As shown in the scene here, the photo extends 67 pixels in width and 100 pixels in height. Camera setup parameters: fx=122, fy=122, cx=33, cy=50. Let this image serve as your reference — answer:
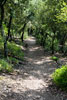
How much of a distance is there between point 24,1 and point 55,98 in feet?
28.2

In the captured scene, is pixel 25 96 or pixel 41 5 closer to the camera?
pixel 25 96

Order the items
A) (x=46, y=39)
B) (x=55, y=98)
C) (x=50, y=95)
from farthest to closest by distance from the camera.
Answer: (x=46, y=39) < (x=50, y=95) < (x=55, y=98)

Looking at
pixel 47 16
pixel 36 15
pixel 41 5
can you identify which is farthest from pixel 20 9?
pixel 36 15

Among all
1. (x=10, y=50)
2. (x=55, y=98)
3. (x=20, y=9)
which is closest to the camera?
(x=55, y=98)

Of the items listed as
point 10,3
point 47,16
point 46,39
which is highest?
point 10,3

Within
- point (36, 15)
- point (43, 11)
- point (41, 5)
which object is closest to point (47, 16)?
point (43, 11)

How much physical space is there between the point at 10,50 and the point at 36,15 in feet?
40.3

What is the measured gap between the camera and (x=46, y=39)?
27.0 m

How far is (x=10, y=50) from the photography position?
13.8 m

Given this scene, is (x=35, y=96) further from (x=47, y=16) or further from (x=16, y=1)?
(x=47, y=16)

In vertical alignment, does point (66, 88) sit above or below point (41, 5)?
below

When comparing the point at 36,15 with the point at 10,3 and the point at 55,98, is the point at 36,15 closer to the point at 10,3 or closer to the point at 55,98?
the point at 10,3

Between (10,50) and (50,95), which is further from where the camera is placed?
(10,50)

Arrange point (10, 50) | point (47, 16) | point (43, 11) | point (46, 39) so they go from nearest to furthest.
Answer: point (10, 50) < point (47, 16) < point (43, 11) < point (46, 39)
